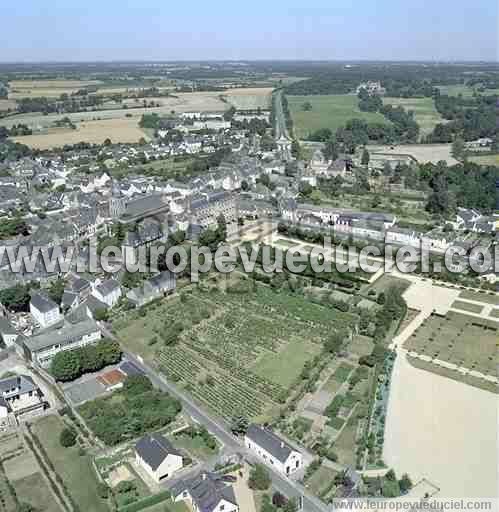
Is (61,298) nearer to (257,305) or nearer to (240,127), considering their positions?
(257,305)

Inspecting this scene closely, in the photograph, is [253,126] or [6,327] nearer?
[6,327]

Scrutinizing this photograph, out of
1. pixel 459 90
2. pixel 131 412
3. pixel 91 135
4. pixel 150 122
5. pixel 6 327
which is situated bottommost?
pixel 131 412

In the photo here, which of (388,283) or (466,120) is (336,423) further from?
(466,120)

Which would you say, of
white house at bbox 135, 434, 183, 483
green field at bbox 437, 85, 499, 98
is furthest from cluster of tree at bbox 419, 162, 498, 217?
green field at bbox 437, 85, 499, 98

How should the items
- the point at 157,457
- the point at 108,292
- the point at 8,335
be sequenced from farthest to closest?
the point at 108,292, the point at 8,335, the point at 157,457

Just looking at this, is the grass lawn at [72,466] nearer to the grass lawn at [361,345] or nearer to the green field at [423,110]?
the grass lawn at [361,345]

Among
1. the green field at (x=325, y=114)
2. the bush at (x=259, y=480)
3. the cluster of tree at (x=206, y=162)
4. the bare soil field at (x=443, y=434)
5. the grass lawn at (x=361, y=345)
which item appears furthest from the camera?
the green field at (x=325, y=114)

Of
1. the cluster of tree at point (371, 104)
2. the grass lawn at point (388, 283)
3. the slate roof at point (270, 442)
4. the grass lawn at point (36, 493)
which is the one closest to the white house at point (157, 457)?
the slate roof at point (270, 442)

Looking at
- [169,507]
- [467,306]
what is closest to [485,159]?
[467,306]
